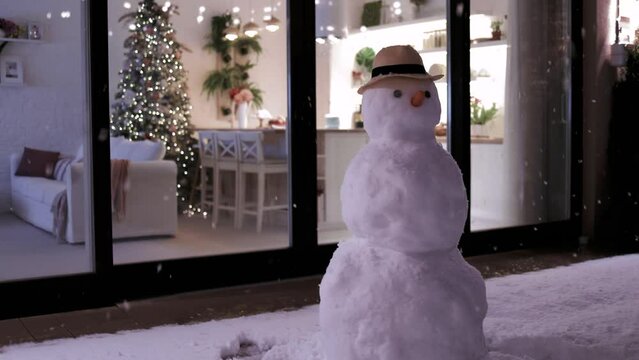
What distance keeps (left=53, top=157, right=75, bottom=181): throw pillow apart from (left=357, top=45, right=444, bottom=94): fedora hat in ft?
7.01

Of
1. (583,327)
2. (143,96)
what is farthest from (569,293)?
(143,96)

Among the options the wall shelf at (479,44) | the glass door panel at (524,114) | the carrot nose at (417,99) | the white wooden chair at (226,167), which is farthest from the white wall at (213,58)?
the carrot nose at (417,99)

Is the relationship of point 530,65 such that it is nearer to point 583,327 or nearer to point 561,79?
point 561,79

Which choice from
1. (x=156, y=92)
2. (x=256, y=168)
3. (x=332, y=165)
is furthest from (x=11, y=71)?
(x=332, y=165)

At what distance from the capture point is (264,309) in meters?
3.67

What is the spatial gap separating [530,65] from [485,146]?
76 cm

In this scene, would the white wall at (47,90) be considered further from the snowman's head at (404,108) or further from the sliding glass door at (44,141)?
the snowman's head at (404,108)

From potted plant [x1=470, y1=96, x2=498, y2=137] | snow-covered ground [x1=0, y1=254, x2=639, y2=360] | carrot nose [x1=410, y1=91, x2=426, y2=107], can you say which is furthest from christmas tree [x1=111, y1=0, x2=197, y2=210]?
carrot nose [x1=410, y1=91, x2=426, y2=107]

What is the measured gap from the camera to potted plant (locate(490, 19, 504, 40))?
5500mm

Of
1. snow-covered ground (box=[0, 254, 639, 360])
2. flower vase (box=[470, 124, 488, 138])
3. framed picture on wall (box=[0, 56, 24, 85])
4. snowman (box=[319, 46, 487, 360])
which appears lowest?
snow-covered ground (box=[0, 254, 639, 360])

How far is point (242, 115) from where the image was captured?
17.5ft

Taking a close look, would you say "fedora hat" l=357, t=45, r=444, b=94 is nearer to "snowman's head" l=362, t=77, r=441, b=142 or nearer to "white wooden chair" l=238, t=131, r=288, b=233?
"snowman's head" l=362, t=77, r=441, b=142

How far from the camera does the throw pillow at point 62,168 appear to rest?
373 cm

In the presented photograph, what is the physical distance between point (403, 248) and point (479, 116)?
12.0ft
